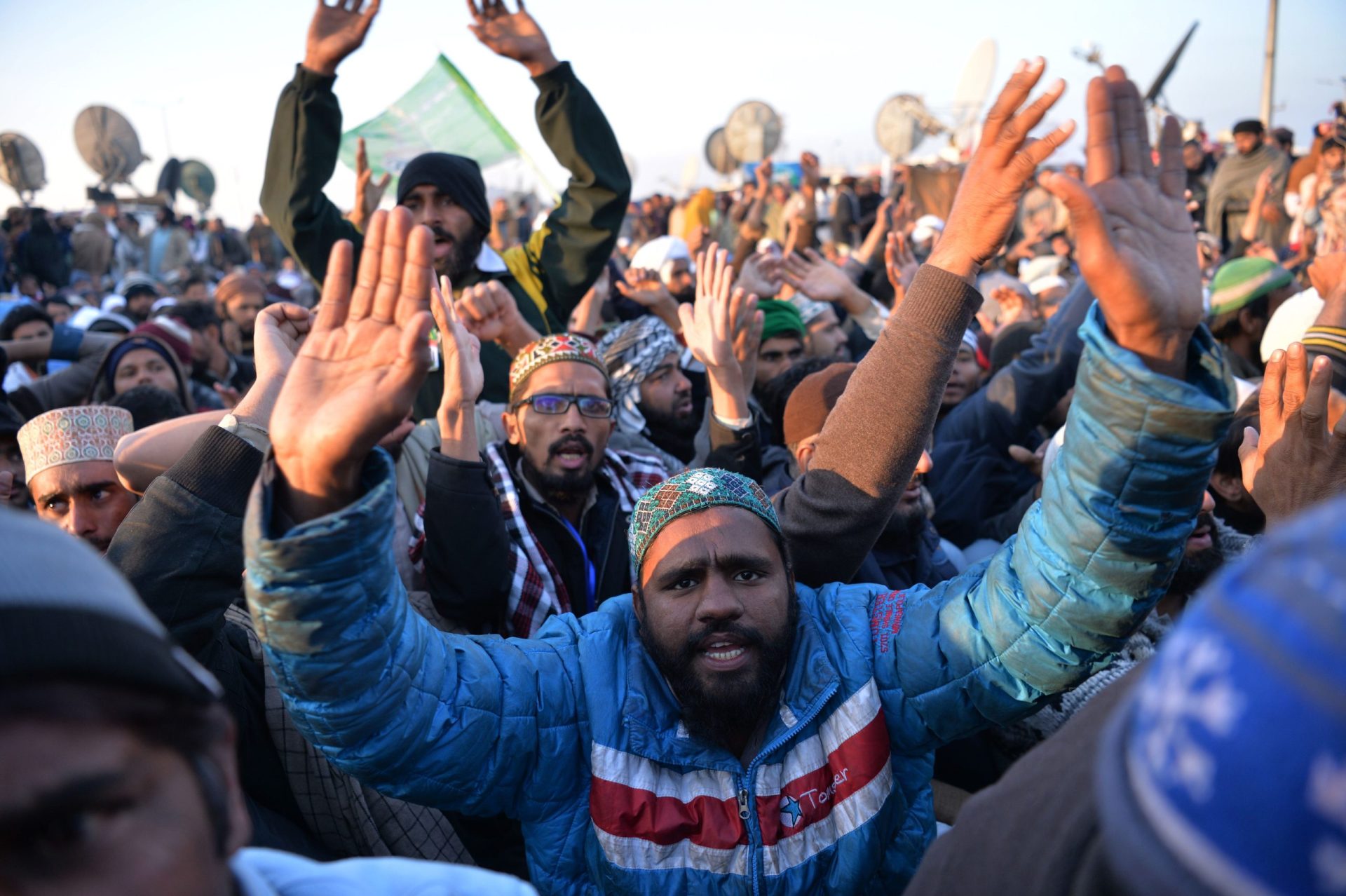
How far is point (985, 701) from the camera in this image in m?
2.07

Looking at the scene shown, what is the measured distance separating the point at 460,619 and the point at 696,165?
110ft

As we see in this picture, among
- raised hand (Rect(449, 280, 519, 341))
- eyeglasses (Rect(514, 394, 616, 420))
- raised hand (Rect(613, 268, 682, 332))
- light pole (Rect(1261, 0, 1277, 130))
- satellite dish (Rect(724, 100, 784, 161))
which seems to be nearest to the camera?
eyeglasses (Rect(514, 394, 616, 420))

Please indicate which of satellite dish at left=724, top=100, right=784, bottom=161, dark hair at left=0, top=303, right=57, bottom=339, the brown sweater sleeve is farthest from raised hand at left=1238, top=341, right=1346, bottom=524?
satellite dish at left=724, top=100, right=784, bottom=161

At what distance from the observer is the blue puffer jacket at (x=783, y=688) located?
1.65 metres

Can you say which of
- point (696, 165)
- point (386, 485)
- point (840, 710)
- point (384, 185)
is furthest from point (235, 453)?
point (696, 165)

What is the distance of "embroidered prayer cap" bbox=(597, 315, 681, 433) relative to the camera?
497 centimetres

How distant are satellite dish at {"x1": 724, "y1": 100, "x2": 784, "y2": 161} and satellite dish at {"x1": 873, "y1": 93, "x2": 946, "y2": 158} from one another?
4.08 m

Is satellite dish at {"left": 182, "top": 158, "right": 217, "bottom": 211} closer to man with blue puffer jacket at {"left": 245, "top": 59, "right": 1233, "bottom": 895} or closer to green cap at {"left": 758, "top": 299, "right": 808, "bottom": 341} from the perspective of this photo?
green cap at {"left": 758, "top": 299, "right": 808, "bottom": 341}

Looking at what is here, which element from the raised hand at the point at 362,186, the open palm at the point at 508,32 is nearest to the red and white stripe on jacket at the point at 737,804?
the open palm at the point at 508,32

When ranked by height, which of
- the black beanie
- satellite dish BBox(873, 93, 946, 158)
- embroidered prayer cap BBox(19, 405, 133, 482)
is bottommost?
satellite dish BBox(873, 93, 946, 158)

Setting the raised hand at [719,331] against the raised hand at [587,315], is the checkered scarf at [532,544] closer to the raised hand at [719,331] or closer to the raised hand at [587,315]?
the raised hand at [719,331]

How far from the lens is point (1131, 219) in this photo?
1642mm

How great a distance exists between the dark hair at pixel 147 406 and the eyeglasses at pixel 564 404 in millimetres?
1603

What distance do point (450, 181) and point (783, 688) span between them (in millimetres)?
3261
